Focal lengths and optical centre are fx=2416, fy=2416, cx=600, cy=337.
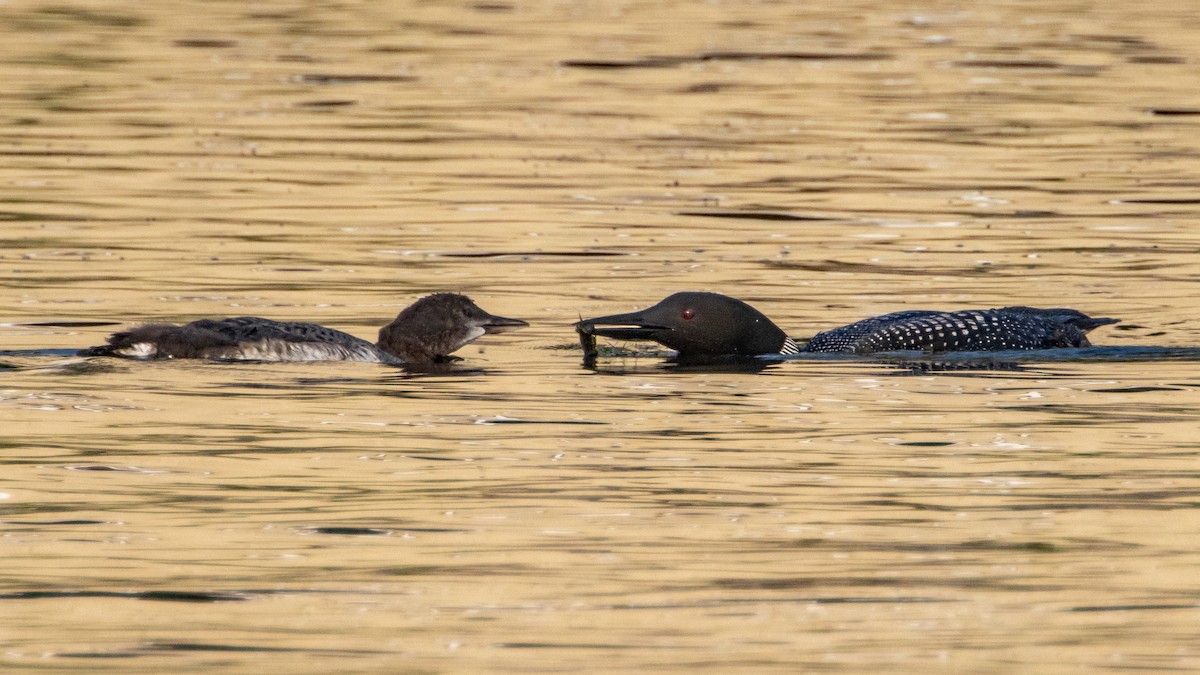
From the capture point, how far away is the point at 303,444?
955 cm

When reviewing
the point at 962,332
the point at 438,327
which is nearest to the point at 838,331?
the point at 962,332

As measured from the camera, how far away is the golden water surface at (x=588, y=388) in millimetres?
6684

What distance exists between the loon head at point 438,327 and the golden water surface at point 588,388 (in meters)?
0.25

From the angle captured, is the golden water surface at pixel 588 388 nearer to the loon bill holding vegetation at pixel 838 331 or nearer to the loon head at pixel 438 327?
the loon head at pixel 438 327

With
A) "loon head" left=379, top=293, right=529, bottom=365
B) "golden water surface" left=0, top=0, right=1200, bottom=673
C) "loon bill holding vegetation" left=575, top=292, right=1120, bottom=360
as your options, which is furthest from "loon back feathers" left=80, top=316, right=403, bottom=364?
"loon bill holding vegetation" left=575, top=292, right=1120, bottom=360

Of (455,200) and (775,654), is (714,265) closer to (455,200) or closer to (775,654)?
(455,200)

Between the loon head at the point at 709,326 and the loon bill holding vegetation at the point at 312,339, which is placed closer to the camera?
the loon bill holding vegetation at the point at 312,339

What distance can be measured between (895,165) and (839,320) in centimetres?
756

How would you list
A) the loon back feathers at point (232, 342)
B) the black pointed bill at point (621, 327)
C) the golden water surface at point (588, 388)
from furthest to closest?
the black pointed bill at point (621, 327)
the loon back feathers at point (232, 342)
the golden water surface at point (588, 388)

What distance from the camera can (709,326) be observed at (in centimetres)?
1271

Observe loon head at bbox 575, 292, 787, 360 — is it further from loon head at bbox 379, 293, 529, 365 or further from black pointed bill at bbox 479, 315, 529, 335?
loon head at bbox 379, 293, 529, 365

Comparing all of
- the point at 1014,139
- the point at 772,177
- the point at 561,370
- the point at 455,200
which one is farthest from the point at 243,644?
the point at 1014,139

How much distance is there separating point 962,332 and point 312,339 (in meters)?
3.33

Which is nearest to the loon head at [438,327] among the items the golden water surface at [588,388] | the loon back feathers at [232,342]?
the golden water surface at [588,388]
